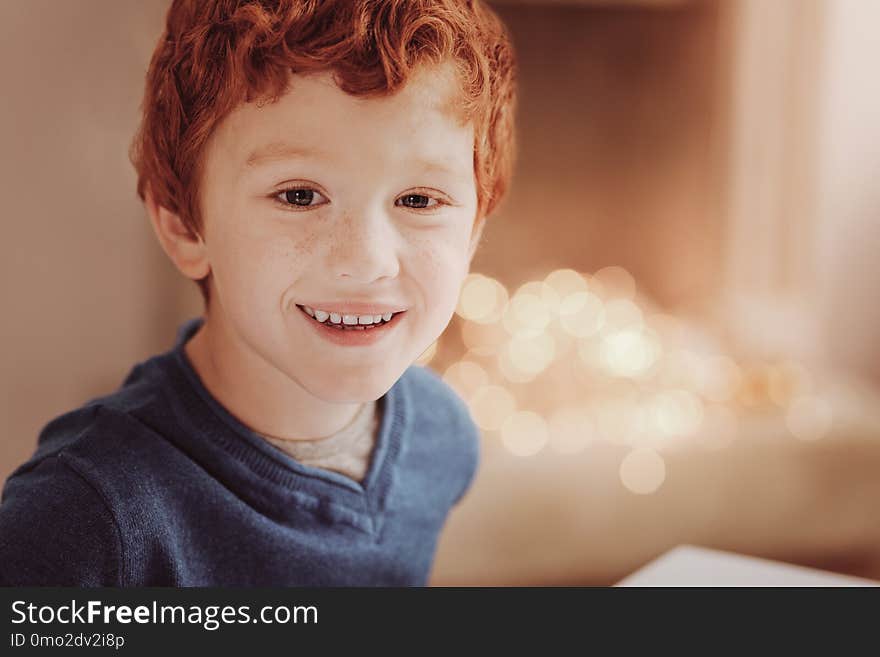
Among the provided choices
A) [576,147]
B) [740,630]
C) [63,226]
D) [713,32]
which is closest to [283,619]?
[740,630]

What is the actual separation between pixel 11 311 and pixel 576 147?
4.57ft

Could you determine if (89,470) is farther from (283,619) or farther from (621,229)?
(621,229)

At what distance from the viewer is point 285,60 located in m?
0.44

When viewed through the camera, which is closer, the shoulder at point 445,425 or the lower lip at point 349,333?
the lower lip at point 349,333

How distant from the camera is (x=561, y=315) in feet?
5.52

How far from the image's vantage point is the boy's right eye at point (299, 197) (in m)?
0.45

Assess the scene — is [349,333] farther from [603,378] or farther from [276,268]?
[603,378]

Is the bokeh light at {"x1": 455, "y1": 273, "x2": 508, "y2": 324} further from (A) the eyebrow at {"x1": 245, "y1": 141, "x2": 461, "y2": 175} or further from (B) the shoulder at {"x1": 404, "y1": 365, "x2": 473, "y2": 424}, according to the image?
(A) the eyebrow at {"x1": 245, "y1": 141, "x2": 461, "y2": 175}

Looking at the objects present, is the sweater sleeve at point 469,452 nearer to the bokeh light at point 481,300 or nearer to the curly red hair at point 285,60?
the curly red hair at point 285,60

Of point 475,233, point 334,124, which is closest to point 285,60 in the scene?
point 334,124

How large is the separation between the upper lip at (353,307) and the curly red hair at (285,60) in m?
0.08

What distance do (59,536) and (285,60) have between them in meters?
0.24

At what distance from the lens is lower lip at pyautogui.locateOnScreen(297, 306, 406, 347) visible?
1.54ft

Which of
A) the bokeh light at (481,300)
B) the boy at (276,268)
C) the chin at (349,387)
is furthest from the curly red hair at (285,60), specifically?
the bokeh light at (481,300)
